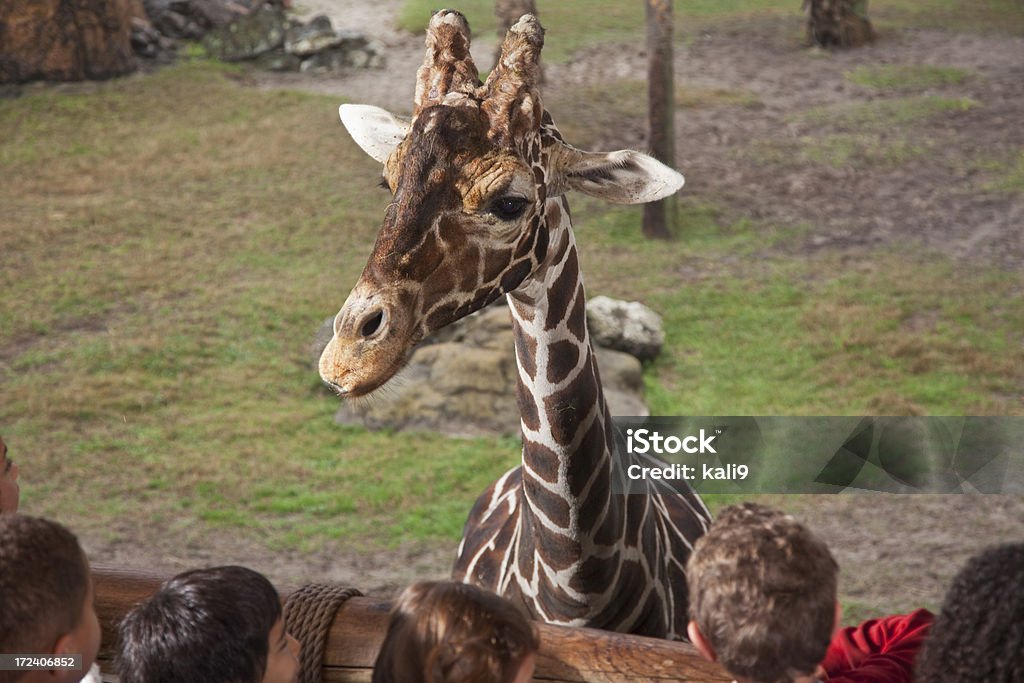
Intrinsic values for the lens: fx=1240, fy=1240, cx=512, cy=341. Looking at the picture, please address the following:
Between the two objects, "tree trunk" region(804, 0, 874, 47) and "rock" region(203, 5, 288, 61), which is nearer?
"tree trunk" region(804, 0, 874, 47)

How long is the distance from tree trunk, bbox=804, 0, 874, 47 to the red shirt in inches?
447

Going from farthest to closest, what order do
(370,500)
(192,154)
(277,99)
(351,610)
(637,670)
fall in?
(277,99), (192,154), (370,500), (351,610), (637,670)

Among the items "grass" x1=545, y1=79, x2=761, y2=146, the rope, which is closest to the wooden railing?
the rope

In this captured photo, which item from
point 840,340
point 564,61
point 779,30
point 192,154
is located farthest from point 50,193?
point 779,30

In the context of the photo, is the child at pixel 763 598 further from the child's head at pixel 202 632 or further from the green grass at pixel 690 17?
the green grass at pixel 690 17

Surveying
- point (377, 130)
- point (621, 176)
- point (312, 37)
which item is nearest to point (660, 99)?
point (312, 37)

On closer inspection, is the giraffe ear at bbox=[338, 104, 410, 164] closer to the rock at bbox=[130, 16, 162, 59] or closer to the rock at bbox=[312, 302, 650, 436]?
the rock at bbox=[312, 302, 650, 436]

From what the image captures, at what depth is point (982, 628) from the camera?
1.95m

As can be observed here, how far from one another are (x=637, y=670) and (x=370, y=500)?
13.6ft

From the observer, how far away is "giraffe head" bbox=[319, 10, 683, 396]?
9.31 feet

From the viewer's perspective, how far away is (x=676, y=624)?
12.5ft

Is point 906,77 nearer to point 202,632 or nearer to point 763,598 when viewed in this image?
point 763,598

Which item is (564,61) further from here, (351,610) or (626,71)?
(351,610)

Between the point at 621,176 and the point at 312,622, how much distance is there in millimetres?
1345
